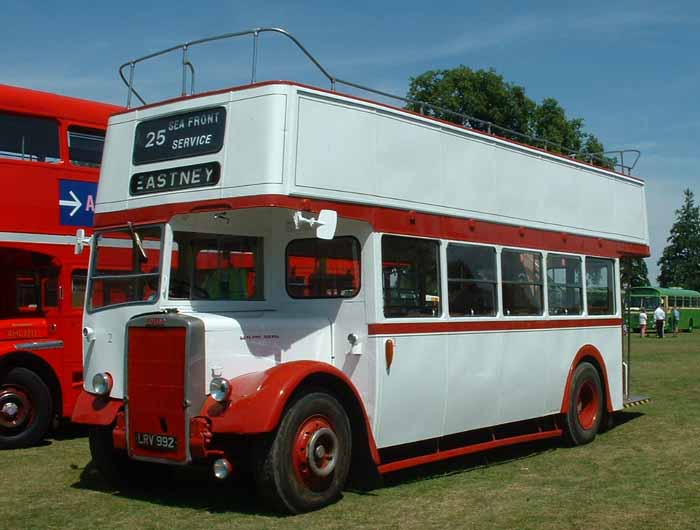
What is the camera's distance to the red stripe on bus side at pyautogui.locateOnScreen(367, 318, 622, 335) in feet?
28.3

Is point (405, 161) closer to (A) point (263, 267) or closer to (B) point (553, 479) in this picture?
(A) point (263, 267)

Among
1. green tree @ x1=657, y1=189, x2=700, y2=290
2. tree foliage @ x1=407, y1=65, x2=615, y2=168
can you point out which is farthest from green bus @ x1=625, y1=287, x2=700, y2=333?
green tree @ x1=657, y1=189, x2=700, y2=290

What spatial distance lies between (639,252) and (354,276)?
644 centimetres

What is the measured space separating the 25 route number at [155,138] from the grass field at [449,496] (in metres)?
3.17

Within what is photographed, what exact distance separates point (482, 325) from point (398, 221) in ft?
5.88

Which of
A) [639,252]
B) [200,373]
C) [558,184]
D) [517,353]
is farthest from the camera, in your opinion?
[639,252]

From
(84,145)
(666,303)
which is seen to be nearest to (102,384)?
(84,145)

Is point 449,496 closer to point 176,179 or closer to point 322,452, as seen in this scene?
point 322,452

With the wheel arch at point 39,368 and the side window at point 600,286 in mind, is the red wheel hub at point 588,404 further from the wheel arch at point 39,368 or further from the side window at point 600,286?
the wheel arch at point 39,368

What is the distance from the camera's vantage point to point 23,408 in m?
11.9

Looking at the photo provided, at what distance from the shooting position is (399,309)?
883cm

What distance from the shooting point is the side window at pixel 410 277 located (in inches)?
343

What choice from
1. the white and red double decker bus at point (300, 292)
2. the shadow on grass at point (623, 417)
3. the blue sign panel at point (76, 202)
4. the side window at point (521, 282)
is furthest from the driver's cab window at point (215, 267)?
the shadow on grass at point (623, 417)

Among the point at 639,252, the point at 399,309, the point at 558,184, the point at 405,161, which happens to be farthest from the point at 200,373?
the point at 639,252
